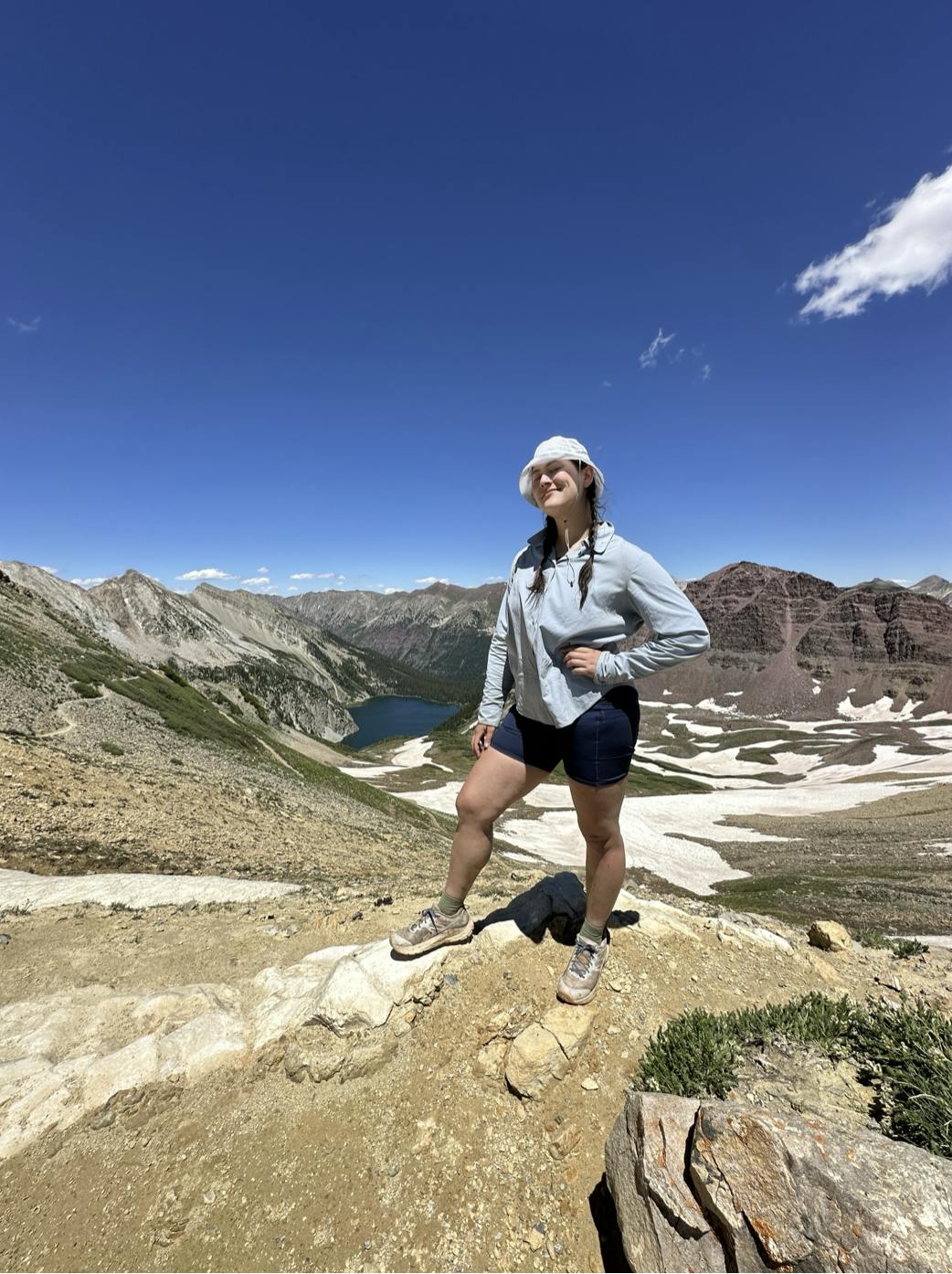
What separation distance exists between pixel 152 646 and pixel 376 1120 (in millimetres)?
216766

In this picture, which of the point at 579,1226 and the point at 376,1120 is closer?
the point at 579,1226

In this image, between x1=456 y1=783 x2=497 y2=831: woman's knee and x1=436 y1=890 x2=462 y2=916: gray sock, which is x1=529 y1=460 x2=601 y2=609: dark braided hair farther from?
x1=436 y1=890 x2=462 y2=916: gray sock

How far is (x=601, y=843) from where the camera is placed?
16.9ft

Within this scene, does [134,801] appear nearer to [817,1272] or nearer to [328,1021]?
[328,1021]

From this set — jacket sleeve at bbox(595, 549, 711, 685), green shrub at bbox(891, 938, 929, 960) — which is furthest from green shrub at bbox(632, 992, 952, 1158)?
green shrub at bbox(891, 938, 929, 960)

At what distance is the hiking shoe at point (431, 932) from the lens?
5.66 meters

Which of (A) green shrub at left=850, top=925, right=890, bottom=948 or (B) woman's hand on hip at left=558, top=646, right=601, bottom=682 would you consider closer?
(B) woman's hand on hip at left=558, top=646, right=601, bottom=682

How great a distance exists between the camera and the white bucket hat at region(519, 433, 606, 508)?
469 centimetres

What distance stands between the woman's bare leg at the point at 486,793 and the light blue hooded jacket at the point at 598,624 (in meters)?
0.59

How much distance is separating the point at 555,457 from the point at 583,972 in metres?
5.06

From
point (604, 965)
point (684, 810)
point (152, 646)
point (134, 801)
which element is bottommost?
point (684, 810)

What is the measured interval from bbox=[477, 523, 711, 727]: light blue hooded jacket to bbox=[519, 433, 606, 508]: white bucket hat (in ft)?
1.49

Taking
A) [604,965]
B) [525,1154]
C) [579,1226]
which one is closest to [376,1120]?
[525,1154]

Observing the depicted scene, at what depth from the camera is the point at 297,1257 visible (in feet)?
11.2
